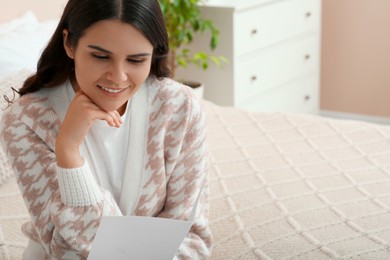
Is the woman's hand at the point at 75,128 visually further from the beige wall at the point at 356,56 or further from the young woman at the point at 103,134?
the beige wall at the point at 356,56

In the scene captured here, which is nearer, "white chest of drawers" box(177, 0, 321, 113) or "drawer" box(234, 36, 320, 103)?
"white chest of drawers" box(177, 0, 321, 113)

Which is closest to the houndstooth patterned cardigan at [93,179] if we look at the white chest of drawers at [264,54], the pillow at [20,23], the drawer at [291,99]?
the pillow at [20,23]

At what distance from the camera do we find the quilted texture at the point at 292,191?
1.63m

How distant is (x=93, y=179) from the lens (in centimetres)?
133

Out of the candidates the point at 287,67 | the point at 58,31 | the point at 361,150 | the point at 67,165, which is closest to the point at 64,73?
the point at 58,31

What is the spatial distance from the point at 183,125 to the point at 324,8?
304 centimetres

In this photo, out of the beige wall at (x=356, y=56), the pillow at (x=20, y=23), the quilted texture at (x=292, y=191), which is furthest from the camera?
the beige wall at (x=356, y=56)

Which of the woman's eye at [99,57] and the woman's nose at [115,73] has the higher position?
the woman's eye at [99,57]

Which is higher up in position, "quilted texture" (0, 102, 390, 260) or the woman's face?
the woman's face

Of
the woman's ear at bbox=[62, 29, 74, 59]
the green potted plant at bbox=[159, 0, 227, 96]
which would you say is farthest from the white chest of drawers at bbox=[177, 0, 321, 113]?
the woman's ear at bbox=[62, 29, 74, 59]

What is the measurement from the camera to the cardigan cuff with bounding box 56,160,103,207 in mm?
1302

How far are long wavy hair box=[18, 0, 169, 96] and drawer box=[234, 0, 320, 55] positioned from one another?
2.09 m

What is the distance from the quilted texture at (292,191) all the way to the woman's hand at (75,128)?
397mm

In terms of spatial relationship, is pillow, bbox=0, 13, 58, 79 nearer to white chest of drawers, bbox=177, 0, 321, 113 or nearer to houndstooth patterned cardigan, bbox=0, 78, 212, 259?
houndstooth patterned cardigan, bbox=0, 78, 212, 259
